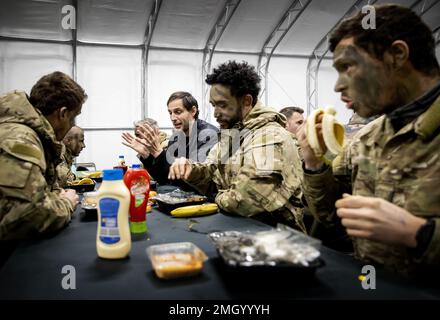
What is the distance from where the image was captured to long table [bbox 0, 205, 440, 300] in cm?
91

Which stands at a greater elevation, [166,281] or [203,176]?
[203,176]

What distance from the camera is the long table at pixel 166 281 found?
913mm

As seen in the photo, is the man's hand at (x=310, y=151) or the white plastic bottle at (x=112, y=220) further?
the man's hand at (x=310, y=151)

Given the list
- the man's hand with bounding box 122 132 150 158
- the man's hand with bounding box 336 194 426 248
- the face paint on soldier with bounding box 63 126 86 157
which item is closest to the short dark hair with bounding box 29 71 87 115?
the man's hand with bounding box 122 132 150 158

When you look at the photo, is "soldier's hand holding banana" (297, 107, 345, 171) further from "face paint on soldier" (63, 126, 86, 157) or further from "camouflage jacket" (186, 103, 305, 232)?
"face paint on soldier" (63, 126, 86, 157)

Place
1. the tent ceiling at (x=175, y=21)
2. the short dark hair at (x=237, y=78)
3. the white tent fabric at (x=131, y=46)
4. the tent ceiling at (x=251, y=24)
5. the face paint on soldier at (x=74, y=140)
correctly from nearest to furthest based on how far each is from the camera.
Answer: the short dark hair at (x=237, y=78) → the face paint on soldier at (x=74, y=140) → the tent ceiling at (x=175, y=21) → the white tent fabric at (x=131, y=46) → the tent ceiling at (x=251, y=24)

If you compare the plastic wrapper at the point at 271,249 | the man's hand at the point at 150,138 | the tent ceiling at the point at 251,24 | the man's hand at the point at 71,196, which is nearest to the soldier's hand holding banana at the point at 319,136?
the plastic wrapper at the point at 271,249

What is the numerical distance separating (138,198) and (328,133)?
826 millimetres

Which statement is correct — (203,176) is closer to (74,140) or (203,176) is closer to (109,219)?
(109,219)

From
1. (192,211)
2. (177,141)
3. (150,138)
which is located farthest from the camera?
(177,141)

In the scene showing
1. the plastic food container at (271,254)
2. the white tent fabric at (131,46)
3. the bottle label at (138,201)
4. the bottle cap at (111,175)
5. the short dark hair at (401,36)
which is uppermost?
the white tent fabric at (131,46)

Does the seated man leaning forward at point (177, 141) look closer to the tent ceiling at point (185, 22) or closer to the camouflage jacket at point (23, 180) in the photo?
the camouflage jacket at point (23, 180)

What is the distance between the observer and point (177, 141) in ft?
13.1

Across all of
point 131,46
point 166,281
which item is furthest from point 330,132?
point 131,46
